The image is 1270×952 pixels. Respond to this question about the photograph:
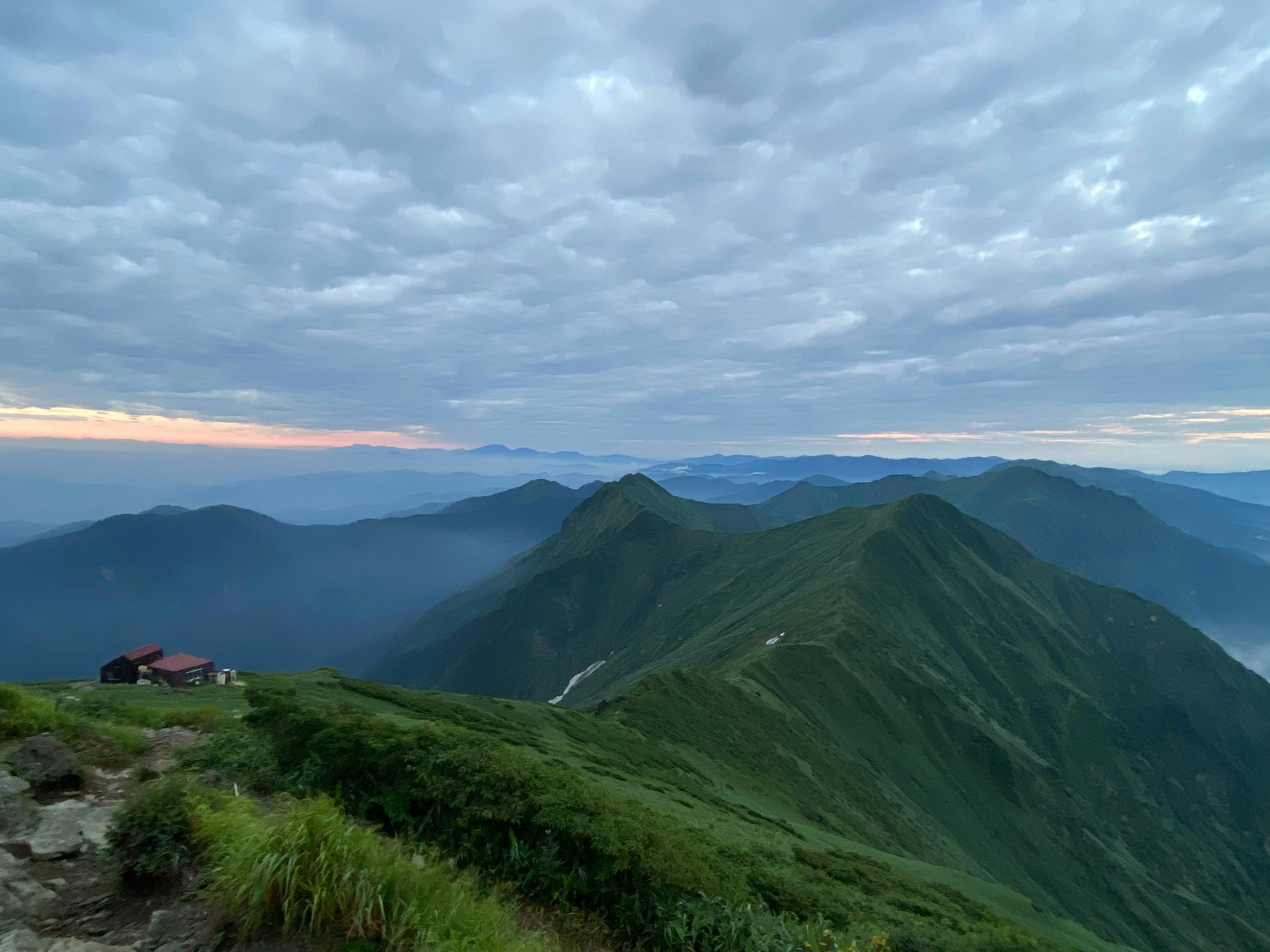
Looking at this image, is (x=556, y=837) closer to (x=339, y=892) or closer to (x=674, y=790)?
(x=339, y=892)

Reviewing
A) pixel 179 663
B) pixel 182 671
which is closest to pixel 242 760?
pixel 182 671

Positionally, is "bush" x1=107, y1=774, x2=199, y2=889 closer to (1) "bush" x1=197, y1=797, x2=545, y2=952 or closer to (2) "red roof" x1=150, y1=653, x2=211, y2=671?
(1) "bush" x1=197, y1=797, x2=545, y2=952

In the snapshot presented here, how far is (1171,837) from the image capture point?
407 feet

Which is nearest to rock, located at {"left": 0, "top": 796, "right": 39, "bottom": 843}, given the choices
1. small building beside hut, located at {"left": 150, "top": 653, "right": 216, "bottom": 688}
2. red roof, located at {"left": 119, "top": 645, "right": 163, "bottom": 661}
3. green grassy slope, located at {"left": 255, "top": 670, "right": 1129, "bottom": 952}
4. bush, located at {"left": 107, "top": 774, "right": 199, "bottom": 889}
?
bush, located at {"left": 107, "top": 774, "right": 199, "bottom": 889}

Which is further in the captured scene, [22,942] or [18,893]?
[18,893]

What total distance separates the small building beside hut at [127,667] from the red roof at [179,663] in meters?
0.85

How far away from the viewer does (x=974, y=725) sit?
4333 inches

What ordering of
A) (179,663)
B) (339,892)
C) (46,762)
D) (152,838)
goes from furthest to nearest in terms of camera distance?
(179,663), (46,762), (152,838), (339,892)

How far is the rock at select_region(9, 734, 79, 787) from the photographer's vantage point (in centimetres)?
1091

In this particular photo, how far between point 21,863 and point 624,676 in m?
152

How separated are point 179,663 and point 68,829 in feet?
127

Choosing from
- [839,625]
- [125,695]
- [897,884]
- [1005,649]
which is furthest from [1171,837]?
[125,695]

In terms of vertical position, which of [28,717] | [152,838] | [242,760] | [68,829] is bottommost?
[242,760]

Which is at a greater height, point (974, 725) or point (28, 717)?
point (28, 717)
